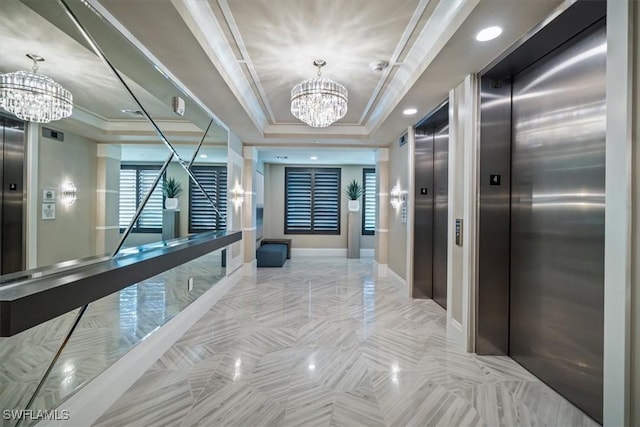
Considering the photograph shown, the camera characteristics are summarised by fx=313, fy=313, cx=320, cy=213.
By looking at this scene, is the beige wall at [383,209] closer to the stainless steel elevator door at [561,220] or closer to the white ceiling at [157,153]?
the white ceiling at [157,153]

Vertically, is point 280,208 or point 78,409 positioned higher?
point 280,208

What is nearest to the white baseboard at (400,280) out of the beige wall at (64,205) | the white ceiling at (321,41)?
the white ceiling at (321,41)

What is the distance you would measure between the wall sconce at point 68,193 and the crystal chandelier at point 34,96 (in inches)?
16.7

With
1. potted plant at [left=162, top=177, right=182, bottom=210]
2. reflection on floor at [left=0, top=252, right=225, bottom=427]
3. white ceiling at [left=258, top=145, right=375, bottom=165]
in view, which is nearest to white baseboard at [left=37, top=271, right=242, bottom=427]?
reflection on floor at [left=0, top=252, right=225, bottom=427]

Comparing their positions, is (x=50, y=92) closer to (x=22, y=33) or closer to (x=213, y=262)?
(x=22, y=33)

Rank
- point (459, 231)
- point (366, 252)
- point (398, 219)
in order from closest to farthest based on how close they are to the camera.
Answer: point (459, 231) < point (398, 219) < point (366, 252)

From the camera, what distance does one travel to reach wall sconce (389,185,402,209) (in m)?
6.11

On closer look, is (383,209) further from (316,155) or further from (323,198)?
(323,198)

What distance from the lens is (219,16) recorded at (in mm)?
2762

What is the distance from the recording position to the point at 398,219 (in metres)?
6.29

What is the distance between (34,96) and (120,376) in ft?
6.78

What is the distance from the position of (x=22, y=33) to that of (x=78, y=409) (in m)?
2.30

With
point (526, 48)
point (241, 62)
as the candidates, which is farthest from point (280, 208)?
point (526, 48)

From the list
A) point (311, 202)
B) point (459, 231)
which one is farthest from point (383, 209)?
point (459, 231)
